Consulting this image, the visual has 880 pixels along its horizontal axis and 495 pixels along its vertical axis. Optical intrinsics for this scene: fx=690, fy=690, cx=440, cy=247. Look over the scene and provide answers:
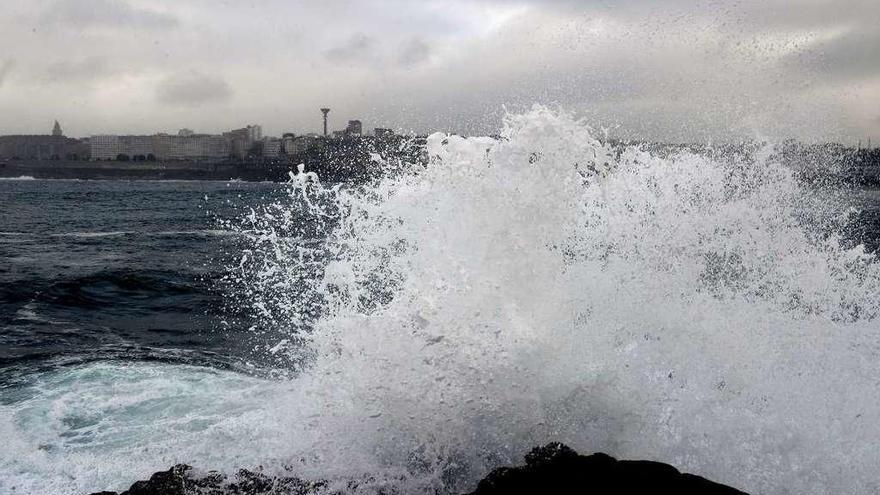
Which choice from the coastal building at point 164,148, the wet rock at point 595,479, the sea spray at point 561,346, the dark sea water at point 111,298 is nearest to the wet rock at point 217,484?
the sea spray at point 561,346

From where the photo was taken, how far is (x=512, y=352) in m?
6.85

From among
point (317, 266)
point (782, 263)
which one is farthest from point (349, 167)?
point (782, 263)

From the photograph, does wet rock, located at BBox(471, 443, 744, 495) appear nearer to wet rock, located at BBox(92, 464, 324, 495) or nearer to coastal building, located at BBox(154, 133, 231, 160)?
wet rock, located at BBox(92, 464, 324, 495)

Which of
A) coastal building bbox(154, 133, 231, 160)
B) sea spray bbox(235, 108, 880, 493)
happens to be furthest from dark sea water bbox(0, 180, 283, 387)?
coastal building bbox(154, 133, 231, 160)

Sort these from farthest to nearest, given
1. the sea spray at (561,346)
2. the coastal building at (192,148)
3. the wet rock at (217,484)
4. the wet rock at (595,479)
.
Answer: the coastal building at (192,148)
the sea spray at (561,346)
the wet rock at (217,484)
the wet rock at (595,479)

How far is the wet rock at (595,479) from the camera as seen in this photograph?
15.0 feet

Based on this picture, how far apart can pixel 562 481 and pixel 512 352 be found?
7.23 feet

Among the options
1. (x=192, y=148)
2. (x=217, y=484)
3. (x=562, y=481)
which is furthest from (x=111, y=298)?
(x=192, y=148)

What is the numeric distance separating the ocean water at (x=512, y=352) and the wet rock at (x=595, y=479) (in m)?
0.95

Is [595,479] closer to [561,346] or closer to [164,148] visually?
[561,346]

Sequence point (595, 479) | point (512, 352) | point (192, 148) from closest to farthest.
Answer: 1. point (595, 479)
2. point (512, 352)
3. point (192, 148)

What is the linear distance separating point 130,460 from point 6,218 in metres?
37.8

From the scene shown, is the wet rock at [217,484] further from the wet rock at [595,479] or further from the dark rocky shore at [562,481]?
the wet rock at [595,479]

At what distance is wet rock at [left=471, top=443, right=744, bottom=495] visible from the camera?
4.57 m
